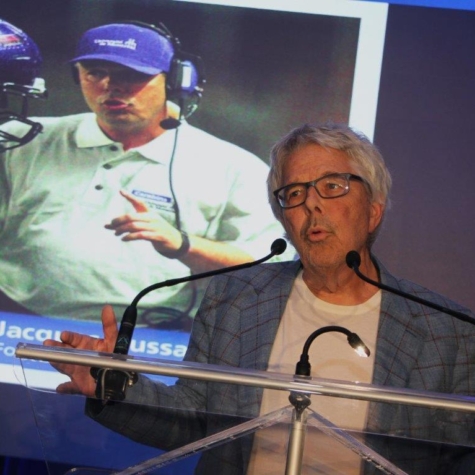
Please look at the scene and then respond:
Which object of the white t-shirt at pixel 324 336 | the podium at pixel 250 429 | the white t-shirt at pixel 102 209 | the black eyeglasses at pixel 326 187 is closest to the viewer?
the podium at pixel 250 429

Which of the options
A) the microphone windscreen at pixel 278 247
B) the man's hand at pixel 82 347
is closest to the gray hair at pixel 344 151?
the microphone windscreen at pixel 278 247

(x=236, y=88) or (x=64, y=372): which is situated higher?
(x=236, y=88)

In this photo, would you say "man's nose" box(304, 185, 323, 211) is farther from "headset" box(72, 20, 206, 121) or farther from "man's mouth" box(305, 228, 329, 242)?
"headset" box(72, 20, 206, 121)

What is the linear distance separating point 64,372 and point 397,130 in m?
2.12

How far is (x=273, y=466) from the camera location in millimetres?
1162

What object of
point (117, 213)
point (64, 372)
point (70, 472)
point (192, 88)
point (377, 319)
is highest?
point (192, 88)

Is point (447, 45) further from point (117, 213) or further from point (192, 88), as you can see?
point (117, 213)

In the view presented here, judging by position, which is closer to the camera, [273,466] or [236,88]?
[273,466]

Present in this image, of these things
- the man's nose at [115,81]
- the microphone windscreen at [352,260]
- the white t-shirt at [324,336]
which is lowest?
the white t-shirt at [324,336]

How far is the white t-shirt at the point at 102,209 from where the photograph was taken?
10.0ft

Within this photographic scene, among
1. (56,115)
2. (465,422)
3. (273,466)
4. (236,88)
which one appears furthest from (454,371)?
(56,115)

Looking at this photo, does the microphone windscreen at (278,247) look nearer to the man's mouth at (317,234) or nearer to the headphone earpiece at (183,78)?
the man's mouth at (317,234)

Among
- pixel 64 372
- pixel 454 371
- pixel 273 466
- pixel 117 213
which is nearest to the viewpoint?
pixel 273 466

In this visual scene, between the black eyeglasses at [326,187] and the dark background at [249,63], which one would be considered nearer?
the black eyeglasses at [326,187]
